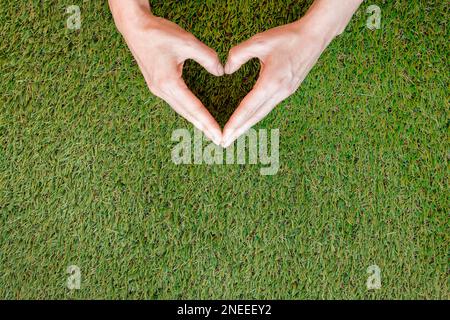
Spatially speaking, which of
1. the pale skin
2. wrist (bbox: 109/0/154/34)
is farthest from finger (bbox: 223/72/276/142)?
wrist (bbox: 109/0/154/34)

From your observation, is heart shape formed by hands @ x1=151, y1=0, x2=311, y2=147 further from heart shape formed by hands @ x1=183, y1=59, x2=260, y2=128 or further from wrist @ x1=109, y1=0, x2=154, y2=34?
wrist @ x1=109, y1=0, x2=154, y2=34

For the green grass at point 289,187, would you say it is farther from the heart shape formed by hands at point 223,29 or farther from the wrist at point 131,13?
the wrist at point 131,13

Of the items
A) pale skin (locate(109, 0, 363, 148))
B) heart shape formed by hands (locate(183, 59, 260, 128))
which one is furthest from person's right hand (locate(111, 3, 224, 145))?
heart shape formed by hands (locate(183, 59, 260, 128))

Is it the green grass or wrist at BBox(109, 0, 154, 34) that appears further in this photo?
the green grass

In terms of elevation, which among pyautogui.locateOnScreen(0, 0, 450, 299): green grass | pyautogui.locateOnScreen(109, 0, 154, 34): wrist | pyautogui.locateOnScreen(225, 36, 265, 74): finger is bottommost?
pyautogui.locateOnScreen(0, 0, 450, 299): green grass

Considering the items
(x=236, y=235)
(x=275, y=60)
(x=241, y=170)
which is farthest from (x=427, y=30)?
(x=236, y=235)

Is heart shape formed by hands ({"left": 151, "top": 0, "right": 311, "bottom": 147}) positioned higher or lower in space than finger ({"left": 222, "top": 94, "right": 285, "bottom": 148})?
higher

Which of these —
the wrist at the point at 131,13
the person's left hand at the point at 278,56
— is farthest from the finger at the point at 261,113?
the wrist at the point at 131,13
